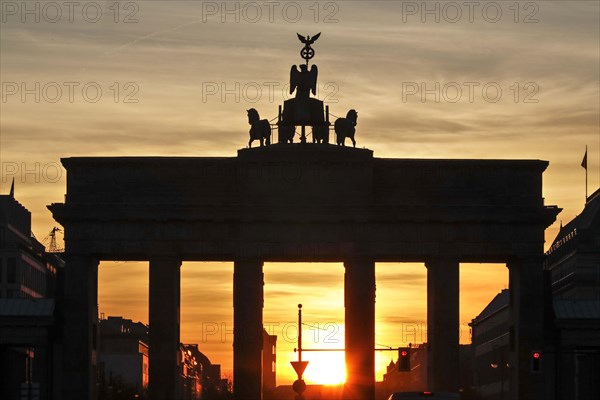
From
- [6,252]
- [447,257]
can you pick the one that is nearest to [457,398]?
[447,257]

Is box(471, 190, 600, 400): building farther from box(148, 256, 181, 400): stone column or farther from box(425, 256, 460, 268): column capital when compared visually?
box(148, 256, 181, 400): stone column

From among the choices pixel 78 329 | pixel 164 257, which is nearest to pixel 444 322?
pixel 164 257

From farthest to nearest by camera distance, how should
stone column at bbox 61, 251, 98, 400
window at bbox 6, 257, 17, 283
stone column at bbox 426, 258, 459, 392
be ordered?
window at bbox 6, 257, 17, 283
stone column at bbox 426, 258, 459, 392
stone column at bbox 61, 251, 98, 400

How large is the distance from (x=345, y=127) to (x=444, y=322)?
44.4 ft

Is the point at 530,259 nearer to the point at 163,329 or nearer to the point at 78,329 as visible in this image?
the point at 163,329

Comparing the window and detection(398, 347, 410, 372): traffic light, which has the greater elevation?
the window

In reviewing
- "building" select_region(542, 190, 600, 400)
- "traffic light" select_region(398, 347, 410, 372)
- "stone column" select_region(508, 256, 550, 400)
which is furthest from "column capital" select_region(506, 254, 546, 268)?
"traffic light" select_region(398, 347, 410, 372)

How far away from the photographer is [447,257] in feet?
422

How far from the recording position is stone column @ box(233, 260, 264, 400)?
12706 cm

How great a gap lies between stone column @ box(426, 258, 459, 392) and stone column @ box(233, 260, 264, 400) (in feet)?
35.1

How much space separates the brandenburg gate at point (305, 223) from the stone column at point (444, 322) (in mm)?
87

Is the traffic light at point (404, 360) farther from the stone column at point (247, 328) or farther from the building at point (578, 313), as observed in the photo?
the building at point (578, 313)

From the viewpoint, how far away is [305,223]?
5079 inches

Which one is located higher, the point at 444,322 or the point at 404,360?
the point at 444,322
